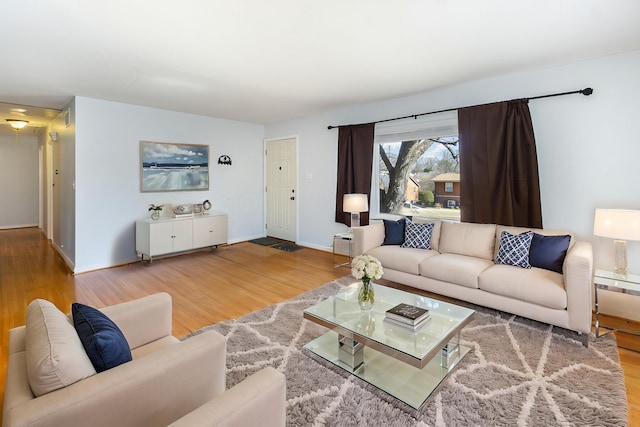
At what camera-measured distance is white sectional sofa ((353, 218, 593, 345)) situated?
8.20 feet

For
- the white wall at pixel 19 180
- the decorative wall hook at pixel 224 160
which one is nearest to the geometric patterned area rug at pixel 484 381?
the decorative wall hook at pixel 224 160

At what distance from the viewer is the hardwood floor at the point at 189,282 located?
303 centimetres

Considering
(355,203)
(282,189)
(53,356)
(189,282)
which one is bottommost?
(189,282)

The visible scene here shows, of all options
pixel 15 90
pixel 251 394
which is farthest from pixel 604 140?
pixel 15 90

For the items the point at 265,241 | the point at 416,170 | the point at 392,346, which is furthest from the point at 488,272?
the point at 265,241

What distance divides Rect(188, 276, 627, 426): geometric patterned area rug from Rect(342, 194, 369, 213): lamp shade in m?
2.07


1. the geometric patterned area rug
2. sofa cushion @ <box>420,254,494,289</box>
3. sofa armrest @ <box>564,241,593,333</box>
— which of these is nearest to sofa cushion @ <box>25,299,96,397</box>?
the geometric patterned area rug

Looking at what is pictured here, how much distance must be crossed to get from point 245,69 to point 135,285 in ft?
9.52

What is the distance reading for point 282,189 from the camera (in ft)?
20.9

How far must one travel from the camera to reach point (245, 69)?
3.33m

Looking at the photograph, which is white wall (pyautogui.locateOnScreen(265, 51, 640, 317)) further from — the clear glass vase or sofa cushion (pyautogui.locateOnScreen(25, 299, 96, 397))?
sofa cushion (pyautogui.locateOnScreen(25, 299, 96, 397))

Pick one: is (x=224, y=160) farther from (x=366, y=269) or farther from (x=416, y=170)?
(x=366, y=269)

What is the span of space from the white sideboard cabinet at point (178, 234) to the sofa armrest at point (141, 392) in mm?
3928

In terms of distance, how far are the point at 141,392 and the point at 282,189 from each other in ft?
17.6
